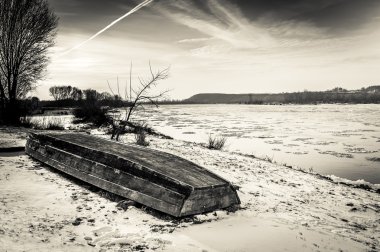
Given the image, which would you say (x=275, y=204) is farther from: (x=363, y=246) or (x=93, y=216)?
(x=93, y=216)

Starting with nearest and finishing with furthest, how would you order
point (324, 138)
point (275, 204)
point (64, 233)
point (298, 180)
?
point (64, 233)
point (275, 204)
point (298, 180)
point (324, 138)

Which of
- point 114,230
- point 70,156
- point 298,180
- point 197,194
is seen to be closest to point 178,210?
point 197,194

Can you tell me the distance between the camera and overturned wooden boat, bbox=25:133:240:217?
4.28 m

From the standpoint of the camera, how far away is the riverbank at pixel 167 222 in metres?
3.53

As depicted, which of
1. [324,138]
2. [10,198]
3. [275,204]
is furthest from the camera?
[324,138]

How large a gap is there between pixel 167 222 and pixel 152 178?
0.72 m

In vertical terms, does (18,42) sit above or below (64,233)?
above

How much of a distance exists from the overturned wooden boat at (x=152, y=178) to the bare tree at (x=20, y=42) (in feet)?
44.5

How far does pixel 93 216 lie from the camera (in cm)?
421

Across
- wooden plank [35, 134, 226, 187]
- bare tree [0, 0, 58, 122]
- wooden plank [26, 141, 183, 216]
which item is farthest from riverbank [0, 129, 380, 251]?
bare tree [0, 0, 58, 122]

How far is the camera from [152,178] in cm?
457

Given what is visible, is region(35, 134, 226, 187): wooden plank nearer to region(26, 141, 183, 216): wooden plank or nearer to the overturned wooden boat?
the overturned wooden boat

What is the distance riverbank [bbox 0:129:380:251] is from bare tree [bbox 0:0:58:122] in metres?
13.5

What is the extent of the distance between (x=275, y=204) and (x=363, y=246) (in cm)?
166
